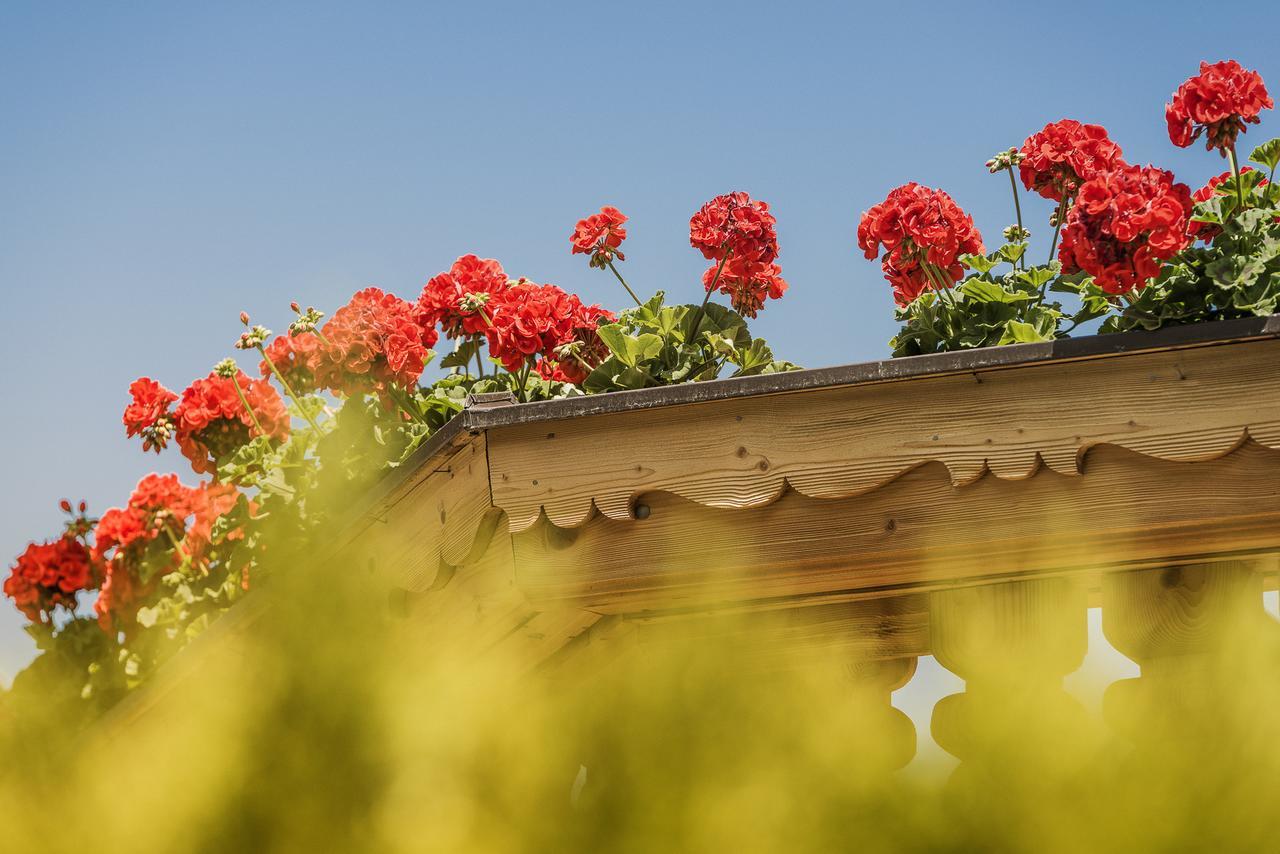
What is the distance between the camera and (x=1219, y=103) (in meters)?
1.96

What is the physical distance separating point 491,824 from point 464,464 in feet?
2.07

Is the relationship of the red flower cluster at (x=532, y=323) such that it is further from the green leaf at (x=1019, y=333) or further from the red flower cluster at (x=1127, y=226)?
the red flower cluster at (x=1127, y=226)

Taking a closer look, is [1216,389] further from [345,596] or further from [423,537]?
[345,596]

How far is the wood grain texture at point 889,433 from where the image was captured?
1.61 metres

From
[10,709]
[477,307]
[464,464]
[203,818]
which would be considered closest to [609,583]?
[464,464]

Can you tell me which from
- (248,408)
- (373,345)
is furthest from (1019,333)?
(248,408)

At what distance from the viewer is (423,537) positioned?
2.02 meters

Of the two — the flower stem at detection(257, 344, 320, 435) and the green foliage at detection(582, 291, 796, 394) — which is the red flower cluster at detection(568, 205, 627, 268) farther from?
the flower stem at detection(257, 344, 320, 435)

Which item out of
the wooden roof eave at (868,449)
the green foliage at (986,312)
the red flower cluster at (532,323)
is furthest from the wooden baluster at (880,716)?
the red flower cluster at (532,323)

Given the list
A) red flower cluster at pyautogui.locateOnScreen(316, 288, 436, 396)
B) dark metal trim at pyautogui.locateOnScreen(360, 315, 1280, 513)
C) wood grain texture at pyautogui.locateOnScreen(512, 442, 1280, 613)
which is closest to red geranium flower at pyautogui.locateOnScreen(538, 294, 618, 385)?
red flower cluster at pyautogui.locateOnScreen(316, 288, 436, 396)

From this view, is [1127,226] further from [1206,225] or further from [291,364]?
[291,364]

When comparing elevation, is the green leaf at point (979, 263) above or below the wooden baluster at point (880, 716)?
above

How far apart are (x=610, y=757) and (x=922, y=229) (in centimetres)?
106

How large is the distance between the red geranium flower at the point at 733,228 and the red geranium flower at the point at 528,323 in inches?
12.3
